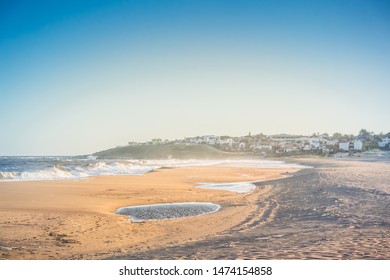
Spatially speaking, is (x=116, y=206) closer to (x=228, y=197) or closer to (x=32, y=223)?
(x=32, y=223)

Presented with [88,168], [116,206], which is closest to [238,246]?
[116,206]

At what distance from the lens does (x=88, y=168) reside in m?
24.4

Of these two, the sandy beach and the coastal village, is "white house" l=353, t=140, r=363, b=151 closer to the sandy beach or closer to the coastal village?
the coastal village

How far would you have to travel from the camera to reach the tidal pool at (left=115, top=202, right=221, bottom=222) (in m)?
7.43

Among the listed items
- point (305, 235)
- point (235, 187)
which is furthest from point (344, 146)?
point (305, 235)

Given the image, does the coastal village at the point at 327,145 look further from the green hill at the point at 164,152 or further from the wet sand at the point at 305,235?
the green hill at the point at 164,152

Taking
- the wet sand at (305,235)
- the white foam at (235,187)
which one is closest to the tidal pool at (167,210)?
the wet sand at (305,235)

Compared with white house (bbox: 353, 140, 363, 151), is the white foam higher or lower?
lower

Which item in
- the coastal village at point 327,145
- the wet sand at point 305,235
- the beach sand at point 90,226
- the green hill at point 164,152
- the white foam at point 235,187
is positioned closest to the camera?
the wet sand at point 305,235

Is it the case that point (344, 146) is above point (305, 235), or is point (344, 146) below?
above

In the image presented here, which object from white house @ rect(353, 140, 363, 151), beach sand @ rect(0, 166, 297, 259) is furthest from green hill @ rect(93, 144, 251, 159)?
beach sand @ rect(0, 166, 297, 259)

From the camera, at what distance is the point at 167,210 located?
27.0ft

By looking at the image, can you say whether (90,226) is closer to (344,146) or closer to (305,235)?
(305,235)

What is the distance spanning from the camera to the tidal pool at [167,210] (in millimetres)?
7431
